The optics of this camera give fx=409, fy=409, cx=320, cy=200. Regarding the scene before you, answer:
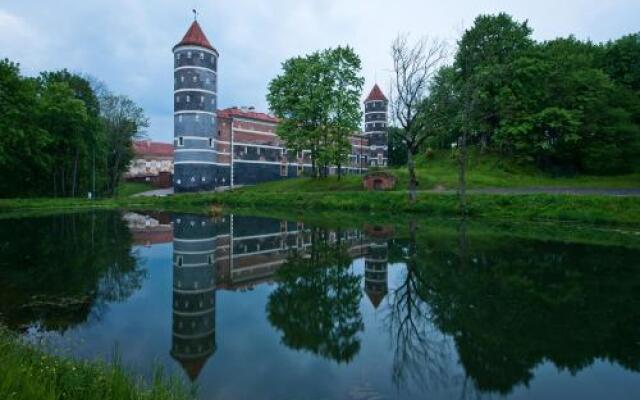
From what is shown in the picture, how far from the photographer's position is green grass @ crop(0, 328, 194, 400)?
2.89 metres

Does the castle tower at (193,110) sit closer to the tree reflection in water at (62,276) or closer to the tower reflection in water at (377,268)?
the tree reflection in water at (62,276)

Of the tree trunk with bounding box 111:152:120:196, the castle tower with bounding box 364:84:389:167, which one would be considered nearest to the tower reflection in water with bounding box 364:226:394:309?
the tree trunk with bounding box 111:152:120:196

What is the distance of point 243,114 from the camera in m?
60.8

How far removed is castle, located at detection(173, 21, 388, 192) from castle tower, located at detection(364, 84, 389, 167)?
0.18m

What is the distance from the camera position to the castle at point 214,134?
163ft

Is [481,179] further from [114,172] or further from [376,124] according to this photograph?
[114,172]

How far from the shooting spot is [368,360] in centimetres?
539

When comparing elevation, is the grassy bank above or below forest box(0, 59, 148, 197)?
below

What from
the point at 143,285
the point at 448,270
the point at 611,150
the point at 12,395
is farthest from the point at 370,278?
the point at 611,150

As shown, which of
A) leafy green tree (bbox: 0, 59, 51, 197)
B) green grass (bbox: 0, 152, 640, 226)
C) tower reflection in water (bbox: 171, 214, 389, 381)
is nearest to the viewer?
tower reflection in water (bbox: 171, 214, 389, 381)

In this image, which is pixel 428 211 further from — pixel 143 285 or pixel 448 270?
pixel 143 285

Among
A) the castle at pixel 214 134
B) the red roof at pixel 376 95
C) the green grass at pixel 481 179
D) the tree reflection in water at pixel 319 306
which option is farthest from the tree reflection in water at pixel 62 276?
the red roof at pixel 376 95

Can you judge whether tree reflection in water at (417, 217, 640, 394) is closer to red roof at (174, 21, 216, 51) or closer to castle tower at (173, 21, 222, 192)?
castle tower at (173, 21, 222, 192)

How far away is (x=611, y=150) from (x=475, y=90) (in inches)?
856
